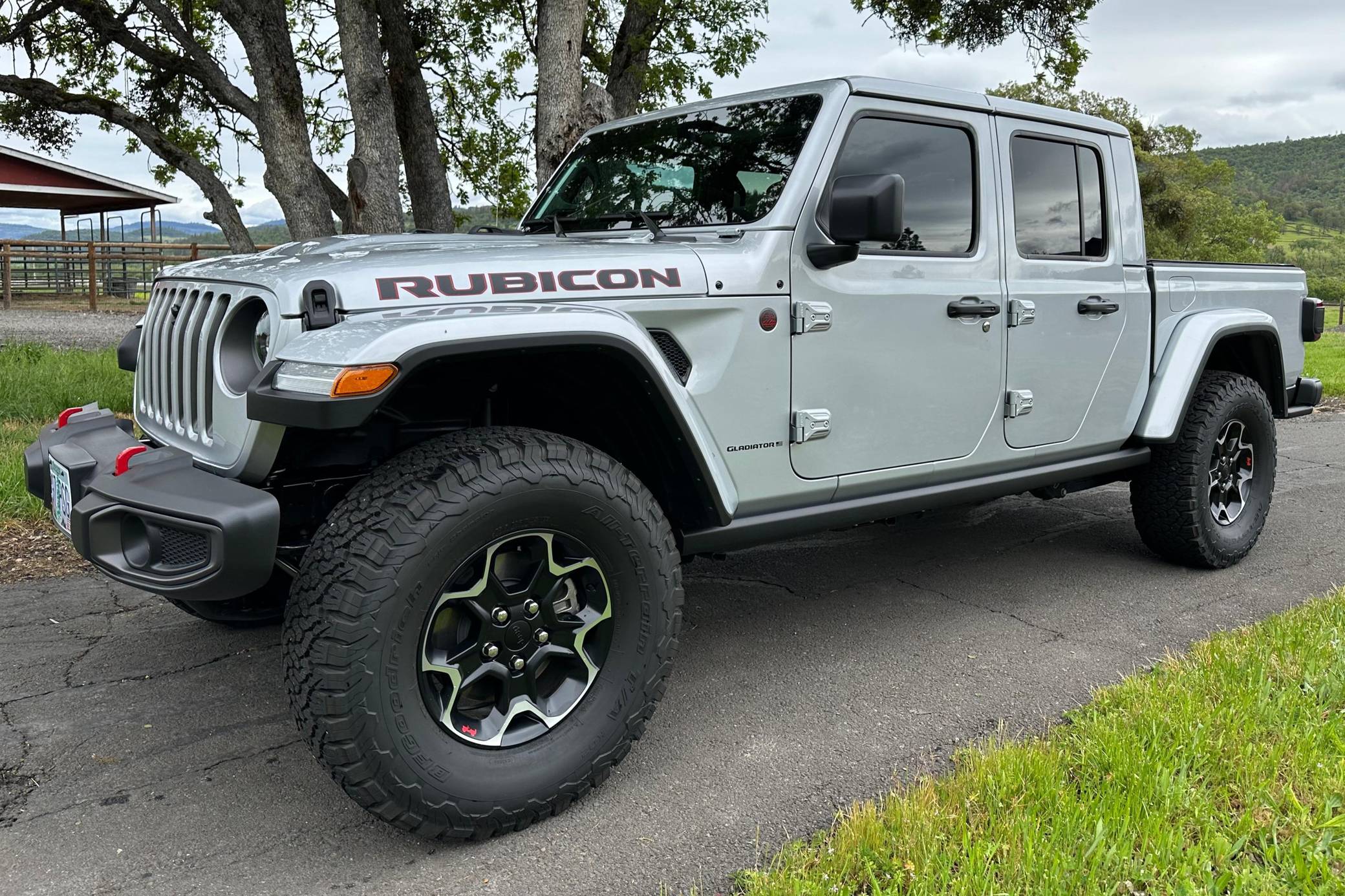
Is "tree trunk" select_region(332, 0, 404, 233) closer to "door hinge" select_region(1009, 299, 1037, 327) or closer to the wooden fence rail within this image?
"door hinge" select_region(1009, 299, 1037, 327)

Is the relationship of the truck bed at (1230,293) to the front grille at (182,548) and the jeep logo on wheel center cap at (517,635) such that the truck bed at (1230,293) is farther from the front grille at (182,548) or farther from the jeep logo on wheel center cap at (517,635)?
the front grille at (182,548)

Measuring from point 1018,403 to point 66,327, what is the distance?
15202 mm

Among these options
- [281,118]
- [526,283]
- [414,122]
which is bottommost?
[526,283]

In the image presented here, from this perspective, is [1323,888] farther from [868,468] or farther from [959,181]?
[959,181]

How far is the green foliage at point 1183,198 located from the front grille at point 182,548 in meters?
41.9

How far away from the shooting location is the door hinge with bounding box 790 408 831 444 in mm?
3123

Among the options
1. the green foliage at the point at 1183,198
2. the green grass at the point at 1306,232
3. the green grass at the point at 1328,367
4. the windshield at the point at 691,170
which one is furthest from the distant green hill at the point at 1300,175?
the windshield at the point at 691,170

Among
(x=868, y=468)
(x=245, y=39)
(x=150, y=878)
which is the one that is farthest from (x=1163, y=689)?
(x=245, y=39)

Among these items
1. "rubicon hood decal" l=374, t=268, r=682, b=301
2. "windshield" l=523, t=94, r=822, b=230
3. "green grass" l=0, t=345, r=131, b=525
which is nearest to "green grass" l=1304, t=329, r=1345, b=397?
"windshield" l=523, t=94, r=822, b=230

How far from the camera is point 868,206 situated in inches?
114

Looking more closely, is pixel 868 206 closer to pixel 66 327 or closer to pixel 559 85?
pixel 559 85

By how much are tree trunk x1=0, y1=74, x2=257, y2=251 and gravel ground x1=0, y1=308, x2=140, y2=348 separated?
2416mm

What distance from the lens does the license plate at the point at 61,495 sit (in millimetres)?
2777

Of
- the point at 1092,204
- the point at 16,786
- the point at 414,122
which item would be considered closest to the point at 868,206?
the point at 1092,204
